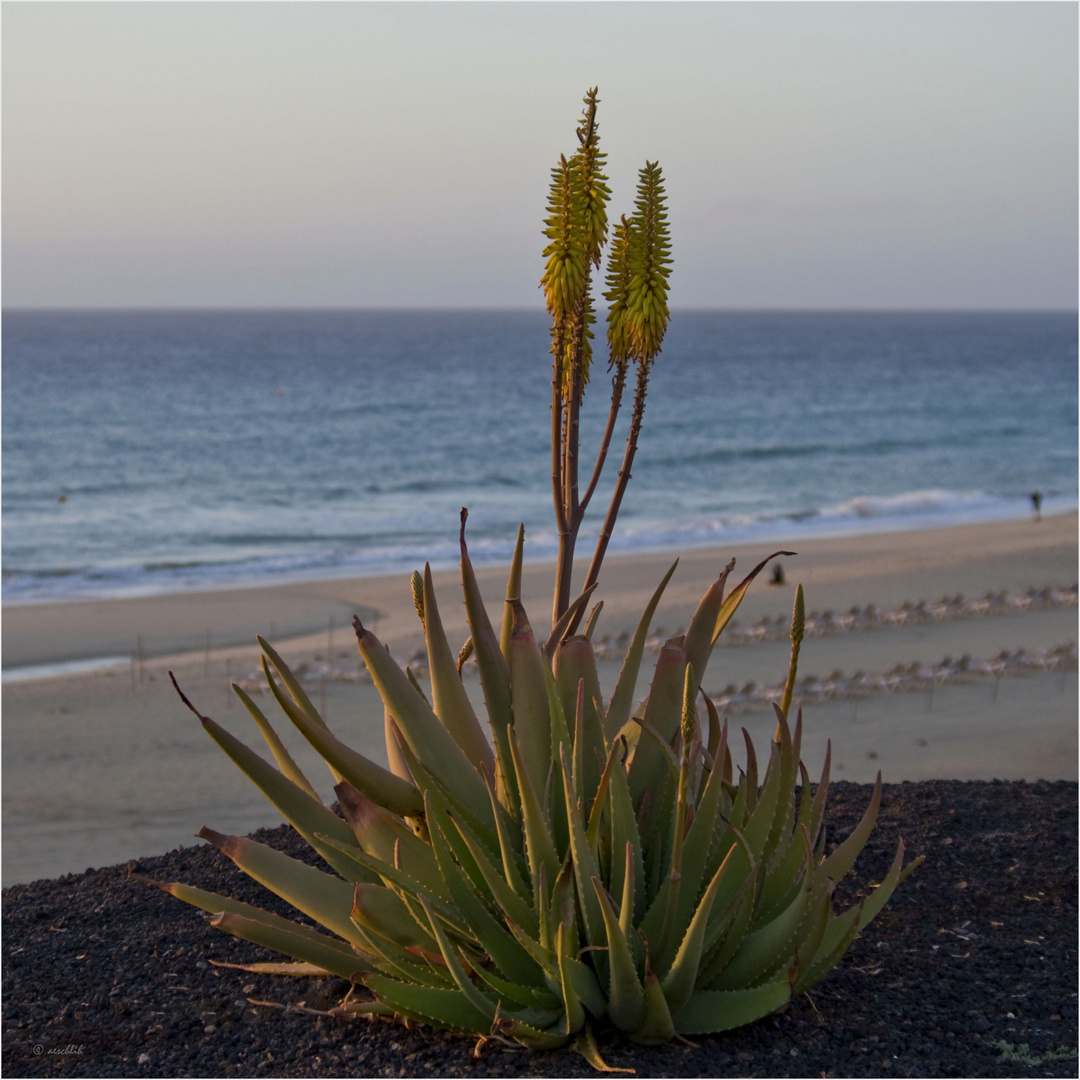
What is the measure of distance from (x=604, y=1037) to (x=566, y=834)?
462 mm

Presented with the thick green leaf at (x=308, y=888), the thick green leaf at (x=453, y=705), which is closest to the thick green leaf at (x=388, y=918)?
the thick green leaf at (x=308, y=888)

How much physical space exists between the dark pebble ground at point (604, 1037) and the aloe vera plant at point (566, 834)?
0.36 feet

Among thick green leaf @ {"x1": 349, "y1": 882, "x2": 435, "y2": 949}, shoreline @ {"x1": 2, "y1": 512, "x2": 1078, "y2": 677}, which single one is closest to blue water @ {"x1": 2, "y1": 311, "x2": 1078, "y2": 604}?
shoreline @ {"x1": 2, "y1": 512, "x2": 1078, "y2": 677}

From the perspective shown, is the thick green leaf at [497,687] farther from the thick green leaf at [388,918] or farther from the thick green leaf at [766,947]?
the thick green leaf at [766,947]

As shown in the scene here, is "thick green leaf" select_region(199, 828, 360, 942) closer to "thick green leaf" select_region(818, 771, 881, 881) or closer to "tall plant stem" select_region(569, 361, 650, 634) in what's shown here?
"tall plant stem" select_region(569, 361, 650, 634)

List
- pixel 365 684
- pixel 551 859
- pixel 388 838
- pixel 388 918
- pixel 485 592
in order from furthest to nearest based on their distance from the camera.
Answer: pixel 485 592 < pixel 365 684 < pixel 388 838 < pixel 388 918 < pixel 551 859

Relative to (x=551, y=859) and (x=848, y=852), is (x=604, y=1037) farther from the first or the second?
(x=848, y=852)

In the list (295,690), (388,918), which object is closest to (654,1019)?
(388,918)

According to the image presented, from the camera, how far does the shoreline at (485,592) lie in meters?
12.0

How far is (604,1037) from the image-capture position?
2611 millimetres

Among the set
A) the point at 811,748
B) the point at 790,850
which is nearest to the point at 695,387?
the point at 811,748

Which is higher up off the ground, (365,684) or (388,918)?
(388,918)

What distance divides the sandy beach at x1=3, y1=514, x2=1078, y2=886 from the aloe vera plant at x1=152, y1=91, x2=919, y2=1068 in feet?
10.9

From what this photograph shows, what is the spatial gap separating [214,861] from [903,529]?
18796 mm
